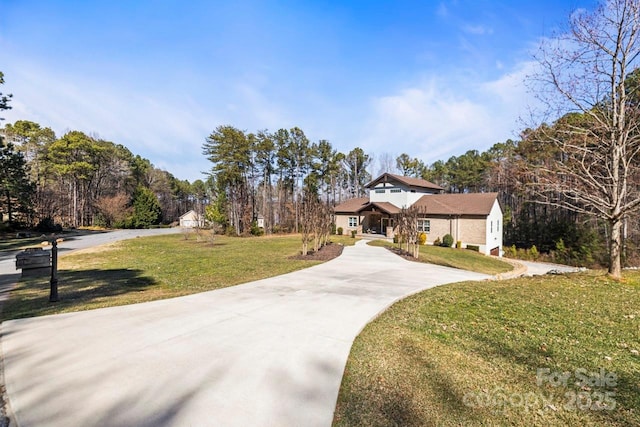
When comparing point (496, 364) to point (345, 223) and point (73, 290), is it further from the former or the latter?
point (345, 223)

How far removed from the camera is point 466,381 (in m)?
3.21

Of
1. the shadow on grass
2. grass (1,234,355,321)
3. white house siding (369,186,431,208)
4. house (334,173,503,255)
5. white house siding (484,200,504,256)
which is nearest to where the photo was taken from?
the shadow on grass

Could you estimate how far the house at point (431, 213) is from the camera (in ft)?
79.3

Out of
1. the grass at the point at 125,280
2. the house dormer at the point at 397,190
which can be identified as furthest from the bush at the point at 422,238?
the grass at the point at 125,280

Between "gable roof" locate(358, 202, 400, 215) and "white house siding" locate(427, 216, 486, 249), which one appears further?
"gable roof" locate(358, 202, 400, 215)

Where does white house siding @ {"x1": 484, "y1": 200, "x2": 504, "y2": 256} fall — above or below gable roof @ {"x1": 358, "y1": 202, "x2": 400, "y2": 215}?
below

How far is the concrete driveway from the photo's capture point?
2.72m

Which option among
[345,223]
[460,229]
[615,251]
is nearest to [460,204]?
[460,229]

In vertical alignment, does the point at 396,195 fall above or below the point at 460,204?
above

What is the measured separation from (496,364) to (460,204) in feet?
82.5

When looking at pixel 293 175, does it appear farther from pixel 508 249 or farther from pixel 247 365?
pixel 247 365

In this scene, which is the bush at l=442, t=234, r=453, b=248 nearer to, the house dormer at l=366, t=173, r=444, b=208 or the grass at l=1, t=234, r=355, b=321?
the house dormer at l=366, t=173, r=444, b=208

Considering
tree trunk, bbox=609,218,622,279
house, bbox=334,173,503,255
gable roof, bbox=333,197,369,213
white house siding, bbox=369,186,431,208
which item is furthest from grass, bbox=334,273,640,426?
gable roof, bbox=333,197,369,213

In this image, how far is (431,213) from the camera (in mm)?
25859
